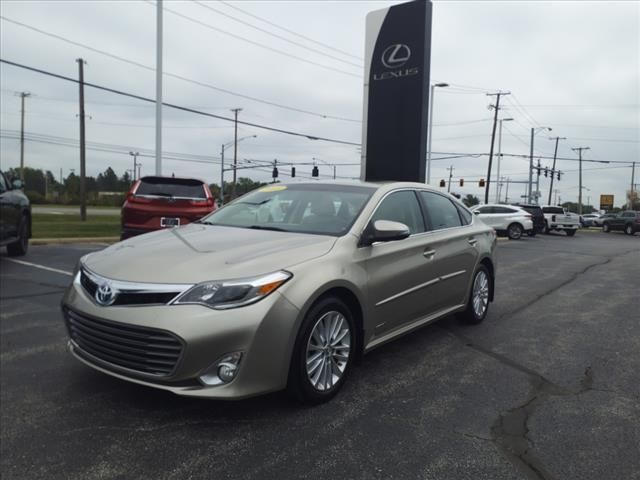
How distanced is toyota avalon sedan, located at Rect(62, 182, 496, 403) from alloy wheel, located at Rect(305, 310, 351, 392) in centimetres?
1

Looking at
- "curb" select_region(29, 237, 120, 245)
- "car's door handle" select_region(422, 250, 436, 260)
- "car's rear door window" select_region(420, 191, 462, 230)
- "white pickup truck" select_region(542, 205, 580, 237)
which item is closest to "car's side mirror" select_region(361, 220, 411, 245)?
"car's door handle" select_region(422, 250, 436, 260)

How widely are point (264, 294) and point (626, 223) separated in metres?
38.6

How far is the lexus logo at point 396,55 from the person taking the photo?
14836 millimetres

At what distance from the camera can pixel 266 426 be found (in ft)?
9.68

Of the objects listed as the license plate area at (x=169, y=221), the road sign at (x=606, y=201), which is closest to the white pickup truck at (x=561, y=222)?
the license plate area at (x=169, y=221)

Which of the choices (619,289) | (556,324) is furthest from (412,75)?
(556,324)

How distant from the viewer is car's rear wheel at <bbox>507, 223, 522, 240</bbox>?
75.5 feet

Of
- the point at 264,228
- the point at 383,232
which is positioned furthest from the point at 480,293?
the point at 264,228

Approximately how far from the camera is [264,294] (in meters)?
2.85

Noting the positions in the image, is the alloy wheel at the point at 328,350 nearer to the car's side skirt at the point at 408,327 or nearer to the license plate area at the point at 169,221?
the car's side skirt at the point at 408,327

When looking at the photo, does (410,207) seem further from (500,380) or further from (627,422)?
(627,422)

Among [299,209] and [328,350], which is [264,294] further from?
[299,209]

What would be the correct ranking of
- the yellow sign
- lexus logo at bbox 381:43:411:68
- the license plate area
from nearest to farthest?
the yellow sign
the license plate area
lexus logo at bbox 381:43:411:68

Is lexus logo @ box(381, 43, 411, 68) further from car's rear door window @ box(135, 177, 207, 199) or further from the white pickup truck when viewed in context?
the white pickup truck
